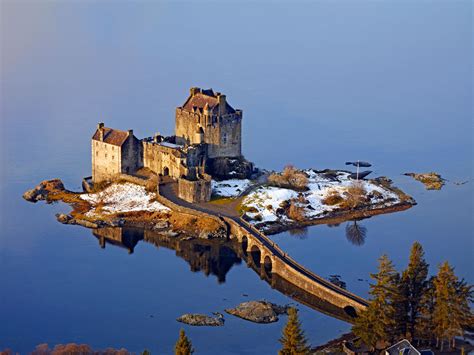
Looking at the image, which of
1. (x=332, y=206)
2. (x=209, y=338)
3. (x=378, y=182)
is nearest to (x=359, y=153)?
(x=378, y=182)

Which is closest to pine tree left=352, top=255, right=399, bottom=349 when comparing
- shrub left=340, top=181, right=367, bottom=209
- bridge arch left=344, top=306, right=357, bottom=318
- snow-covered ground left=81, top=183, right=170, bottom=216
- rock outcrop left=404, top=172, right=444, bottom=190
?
bridge arch left=344, top=306, right=357, bottom=318

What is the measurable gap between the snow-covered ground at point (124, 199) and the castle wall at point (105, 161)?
2261 millimetres

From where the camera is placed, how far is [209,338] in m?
67.5

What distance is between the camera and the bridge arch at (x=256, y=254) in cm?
8295

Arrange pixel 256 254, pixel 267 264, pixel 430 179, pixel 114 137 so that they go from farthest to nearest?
pixel 430 179 → pixel 114 137 → pixel 256 254 → pixel 267 264

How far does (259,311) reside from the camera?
7131 centimetres

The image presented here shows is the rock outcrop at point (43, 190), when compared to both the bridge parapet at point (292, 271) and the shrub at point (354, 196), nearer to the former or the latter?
the bridge parapet at point (292, 271)

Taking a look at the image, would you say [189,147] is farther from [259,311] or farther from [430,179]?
[259,311]

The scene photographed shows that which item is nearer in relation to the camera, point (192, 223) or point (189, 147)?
point (192, 223)

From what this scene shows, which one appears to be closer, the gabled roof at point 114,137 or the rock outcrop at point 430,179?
the gabled roof at point 114,137

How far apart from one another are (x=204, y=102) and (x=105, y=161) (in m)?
12.6

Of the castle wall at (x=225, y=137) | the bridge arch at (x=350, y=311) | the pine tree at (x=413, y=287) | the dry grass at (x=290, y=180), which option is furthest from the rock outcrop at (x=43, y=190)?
the pine tree at (x=413, y=287)

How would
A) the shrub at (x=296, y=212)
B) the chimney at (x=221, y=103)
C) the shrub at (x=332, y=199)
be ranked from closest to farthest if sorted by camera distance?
the shrub at (x=296, y=212) → the shrub at (x=332, y=199) → the chimney at (x=221, y=103)

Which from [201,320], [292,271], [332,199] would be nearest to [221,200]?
[332,199]
